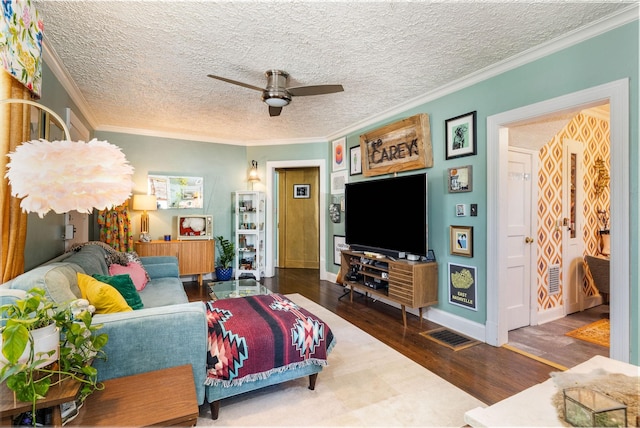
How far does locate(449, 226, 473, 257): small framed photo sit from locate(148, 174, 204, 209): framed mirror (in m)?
4.26

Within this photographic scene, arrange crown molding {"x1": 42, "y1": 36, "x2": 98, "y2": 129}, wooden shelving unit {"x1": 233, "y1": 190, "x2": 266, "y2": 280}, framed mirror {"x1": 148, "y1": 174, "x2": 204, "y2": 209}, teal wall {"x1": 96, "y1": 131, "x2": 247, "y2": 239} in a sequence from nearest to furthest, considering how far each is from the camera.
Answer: crown molding {"x1": 42, "y1": 36, "x2": 98, "y2": 129} → teal wall {"x1": 96, "y1": 131, "x2": 247, "y2": 239} → framed mirror {"x1": 148, "y1": 174, "x2": 204, "y2": 209} → wooden shelving unit {"x1": 233, "y1": 190, "x2": 266, "y2": 280}

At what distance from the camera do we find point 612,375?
1236mm

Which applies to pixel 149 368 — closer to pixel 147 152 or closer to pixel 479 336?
pixel 479 336

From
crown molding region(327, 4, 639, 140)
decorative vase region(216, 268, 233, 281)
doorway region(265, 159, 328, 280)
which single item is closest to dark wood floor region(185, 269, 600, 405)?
doorway region(265, 159, 328, 280)

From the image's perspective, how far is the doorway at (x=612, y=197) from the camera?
2.12m

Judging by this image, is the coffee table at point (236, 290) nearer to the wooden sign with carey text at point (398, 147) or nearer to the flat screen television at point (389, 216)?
the flat screen television at point (389, 216)

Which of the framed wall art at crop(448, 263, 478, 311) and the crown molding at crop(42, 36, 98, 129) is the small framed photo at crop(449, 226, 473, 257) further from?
the crown molding at crop(42, 36, 98, 129)

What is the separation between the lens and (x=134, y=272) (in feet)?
10.8

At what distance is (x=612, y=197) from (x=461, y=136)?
1.41m

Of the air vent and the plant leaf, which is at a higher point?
the plant leaf

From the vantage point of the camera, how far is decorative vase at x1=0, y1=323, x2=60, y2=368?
40.1 inches

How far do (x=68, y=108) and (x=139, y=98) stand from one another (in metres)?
0.72

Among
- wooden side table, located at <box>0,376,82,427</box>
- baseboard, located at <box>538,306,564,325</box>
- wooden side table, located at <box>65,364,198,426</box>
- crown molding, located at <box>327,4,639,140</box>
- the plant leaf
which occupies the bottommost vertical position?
baseboard, located at <box>538,306,564,325</box>

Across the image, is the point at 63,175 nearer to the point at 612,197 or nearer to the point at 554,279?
the point at 612,197
